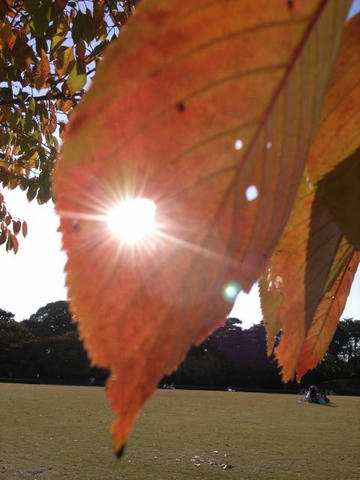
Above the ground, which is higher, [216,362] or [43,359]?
[43,359]

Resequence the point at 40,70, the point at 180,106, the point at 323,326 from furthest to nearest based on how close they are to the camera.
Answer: the point at 40,70 < the point at 323,326 < the point at 180,106

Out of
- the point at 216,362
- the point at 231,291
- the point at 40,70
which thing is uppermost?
the point at 216,362

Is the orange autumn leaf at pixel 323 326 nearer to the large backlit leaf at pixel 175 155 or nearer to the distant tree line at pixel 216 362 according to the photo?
the large backlit leaf at pixel 175 155

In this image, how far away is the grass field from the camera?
4.99m

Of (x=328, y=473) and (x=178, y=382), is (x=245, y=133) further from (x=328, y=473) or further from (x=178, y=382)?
(x=178, y=382)

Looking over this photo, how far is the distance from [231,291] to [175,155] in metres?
0.04

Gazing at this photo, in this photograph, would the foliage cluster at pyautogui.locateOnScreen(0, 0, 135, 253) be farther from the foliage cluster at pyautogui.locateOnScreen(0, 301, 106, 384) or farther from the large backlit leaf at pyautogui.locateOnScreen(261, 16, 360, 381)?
the foliage cluster at pyautogui.locateOnScreen(0, 301, 106, 384)

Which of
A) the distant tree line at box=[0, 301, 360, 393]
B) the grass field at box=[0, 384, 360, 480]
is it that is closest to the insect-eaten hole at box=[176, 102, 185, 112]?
the grass field at box=[0, 384, 360, 480]

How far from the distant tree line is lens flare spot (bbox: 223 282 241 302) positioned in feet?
65.0

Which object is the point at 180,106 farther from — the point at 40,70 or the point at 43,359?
the point at 43,359

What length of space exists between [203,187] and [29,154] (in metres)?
2.48

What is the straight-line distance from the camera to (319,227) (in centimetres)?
17

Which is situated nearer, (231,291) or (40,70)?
(231,291)

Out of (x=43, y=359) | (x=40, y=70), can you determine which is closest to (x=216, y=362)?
(x=43, y=359)
